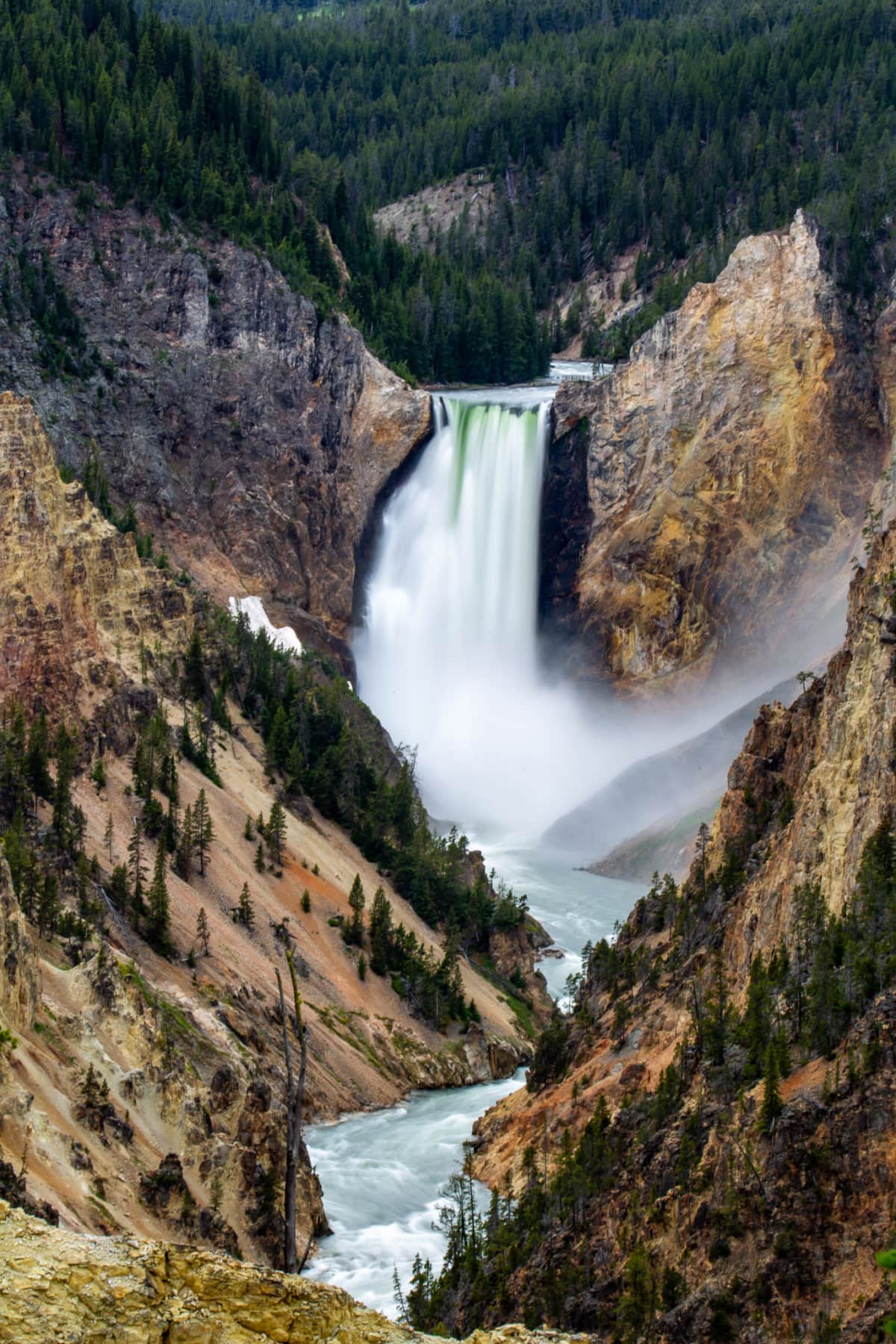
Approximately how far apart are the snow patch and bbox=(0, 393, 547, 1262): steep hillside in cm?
743

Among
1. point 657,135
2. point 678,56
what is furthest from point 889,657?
point 678,56

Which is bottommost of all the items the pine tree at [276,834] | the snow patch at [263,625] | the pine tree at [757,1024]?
the pine tree at [757,1024]

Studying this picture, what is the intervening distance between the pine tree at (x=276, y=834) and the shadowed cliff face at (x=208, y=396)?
3480cm

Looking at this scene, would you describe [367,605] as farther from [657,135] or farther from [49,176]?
[657,135]

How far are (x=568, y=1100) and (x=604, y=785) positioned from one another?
242 ft

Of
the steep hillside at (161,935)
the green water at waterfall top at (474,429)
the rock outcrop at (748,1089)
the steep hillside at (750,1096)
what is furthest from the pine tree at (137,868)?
the green water at waterfall top at (474,429)

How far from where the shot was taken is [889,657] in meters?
32.4

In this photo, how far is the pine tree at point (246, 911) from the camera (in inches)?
2372

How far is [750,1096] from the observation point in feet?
86.7

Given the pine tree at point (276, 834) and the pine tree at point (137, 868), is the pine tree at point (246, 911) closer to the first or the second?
the pine tree at point (137, 868)

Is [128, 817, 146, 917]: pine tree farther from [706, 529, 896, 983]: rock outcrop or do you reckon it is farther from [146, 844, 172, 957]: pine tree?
[706, 529, 896, 983]: rock outcrop

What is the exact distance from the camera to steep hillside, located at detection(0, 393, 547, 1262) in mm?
27469

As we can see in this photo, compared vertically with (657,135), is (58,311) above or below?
below

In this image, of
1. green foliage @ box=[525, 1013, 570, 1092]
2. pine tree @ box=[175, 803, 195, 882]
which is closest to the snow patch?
pine tree @ box=[175, 803, 195, 882]
